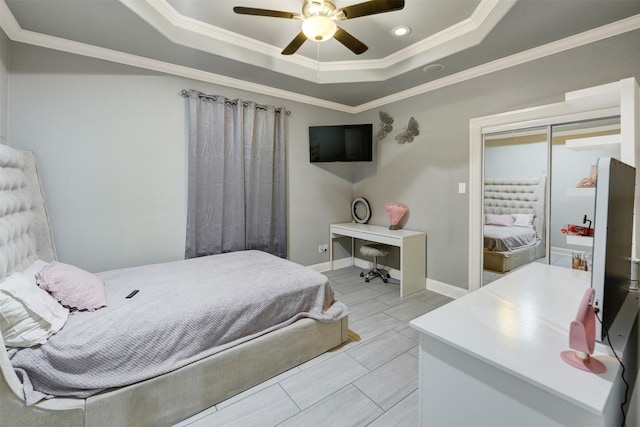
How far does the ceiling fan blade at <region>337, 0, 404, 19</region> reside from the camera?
1678mm

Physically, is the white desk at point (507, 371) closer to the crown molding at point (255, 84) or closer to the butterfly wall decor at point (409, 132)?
the crown molding at point (255, 84)

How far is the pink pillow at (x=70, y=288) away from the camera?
5.16ft

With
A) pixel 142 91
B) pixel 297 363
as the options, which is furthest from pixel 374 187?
pixel 142 91

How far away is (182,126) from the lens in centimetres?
292

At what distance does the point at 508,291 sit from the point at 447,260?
199cm

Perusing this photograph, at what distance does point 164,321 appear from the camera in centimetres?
154

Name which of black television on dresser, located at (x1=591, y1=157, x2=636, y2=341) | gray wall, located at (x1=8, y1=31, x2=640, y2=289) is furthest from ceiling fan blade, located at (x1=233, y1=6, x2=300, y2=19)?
black television on dresser, located at (x1=591, y1=157, x2=636, y2=341)

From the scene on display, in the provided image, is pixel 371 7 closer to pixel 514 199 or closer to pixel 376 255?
pixel 514 199

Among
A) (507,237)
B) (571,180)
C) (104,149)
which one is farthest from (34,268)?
(571,180)

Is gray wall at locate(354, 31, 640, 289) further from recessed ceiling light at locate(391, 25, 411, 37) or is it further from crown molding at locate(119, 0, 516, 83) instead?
recessed ceiling light at locate(391, 25, 411, 37)

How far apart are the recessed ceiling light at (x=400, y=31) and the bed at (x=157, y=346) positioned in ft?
7.69

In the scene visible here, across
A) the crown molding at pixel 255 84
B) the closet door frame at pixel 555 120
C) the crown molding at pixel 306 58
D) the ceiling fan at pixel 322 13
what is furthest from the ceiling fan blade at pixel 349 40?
the crown molding at pixel 255 84

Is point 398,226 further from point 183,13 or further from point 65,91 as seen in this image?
point 65,91

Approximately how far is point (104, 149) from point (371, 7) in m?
2.56
